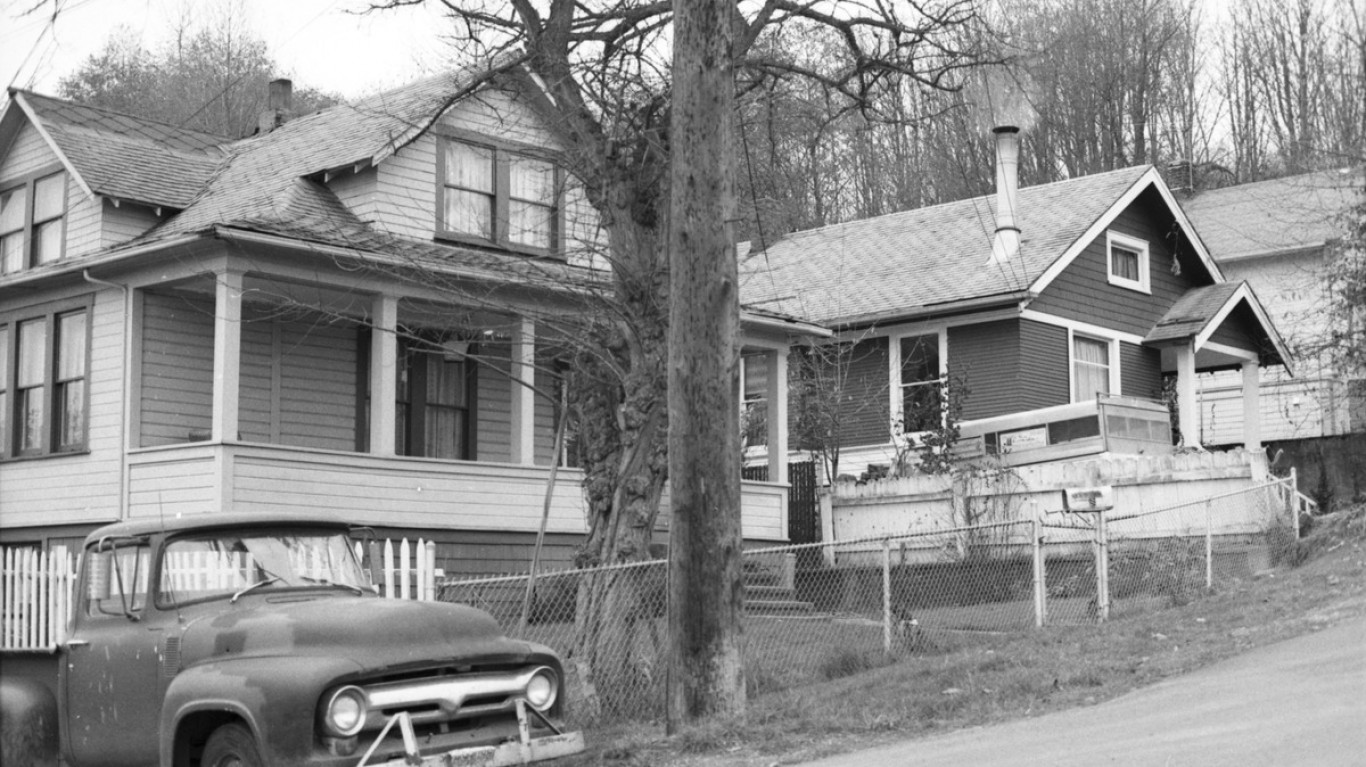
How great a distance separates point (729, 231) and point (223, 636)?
4164 millimetres

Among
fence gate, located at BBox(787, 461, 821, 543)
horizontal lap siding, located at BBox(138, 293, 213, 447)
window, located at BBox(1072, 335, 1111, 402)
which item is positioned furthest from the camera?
window, located at BBox(1072, 335, 1111, 402)

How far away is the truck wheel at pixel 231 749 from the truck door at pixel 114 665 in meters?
0.73

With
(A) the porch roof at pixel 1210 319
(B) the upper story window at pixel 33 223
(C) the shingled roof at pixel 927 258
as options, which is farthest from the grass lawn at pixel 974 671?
(A) the porch roof at pixel 1210 319

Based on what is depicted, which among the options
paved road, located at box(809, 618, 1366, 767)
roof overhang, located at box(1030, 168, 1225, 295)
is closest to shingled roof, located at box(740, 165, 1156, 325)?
roof overhang, located at box(1030, 168, 1225, 295)

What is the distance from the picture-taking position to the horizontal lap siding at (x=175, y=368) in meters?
19.9

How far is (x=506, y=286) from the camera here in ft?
63.0

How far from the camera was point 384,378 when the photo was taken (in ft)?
63.4

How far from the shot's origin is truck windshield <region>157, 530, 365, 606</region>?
893 centimetres

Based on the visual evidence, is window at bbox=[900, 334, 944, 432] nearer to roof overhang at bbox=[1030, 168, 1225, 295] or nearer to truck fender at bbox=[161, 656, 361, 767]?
roof overhang at bbox=[1030, 168, 1225, 295]

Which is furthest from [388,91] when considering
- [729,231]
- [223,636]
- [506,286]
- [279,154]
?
[223,636]

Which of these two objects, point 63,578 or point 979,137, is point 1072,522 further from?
point 979,137

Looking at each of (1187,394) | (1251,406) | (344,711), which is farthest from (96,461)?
(1251,406)

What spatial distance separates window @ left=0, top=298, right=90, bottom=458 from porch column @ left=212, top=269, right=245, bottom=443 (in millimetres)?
3062

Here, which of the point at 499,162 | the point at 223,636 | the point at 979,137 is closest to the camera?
the point at 223,636
